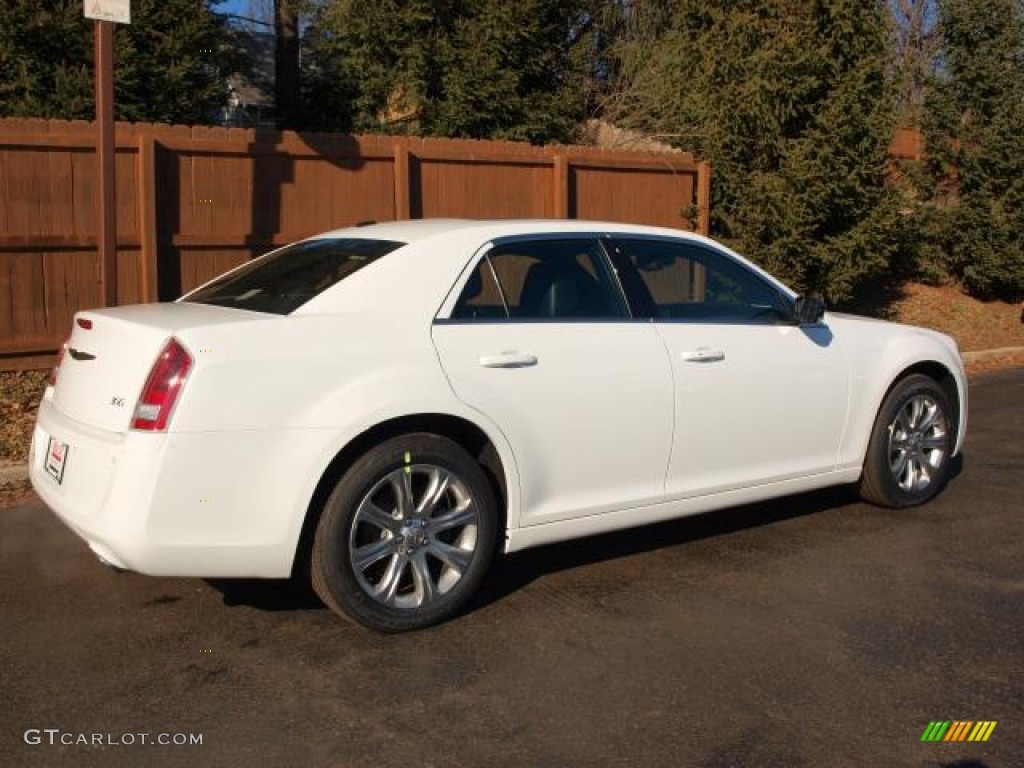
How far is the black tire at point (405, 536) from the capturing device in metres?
4.12

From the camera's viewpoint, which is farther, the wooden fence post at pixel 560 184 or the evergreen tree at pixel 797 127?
the evergreen tree at pixel 797 127

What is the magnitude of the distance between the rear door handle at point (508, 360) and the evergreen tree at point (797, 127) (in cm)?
757

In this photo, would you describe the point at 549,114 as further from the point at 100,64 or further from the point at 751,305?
the point at 751,305

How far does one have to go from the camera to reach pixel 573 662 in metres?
4.07

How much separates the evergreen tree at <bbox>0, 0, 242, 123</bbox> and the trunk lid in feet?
25.1

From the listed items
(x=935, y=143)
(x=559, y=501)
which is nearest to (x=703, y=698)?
(x=559, y=501)

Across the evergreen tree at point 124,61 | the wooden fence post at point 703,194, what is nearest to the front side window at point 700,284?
the wooden fence post at point 703,194

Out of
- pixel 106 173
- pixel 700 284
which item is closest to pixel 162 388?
pixel 700 284

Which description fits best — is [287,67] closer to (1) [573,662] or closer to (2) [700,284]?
(2) [700,284]

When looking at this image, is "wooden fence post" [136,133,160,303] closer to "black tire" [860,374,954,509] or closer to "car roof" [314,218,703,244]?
"car roof" [314,218,703,244]

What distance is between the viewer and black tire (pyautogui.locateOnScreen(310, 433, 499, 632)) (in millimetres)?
4125

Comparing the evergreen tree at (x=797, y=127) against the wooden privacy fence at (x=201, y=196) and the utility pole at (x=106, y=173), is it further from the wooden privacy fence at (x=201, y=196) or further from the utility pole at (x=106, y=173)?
the utility pole at (x=106, y=173)

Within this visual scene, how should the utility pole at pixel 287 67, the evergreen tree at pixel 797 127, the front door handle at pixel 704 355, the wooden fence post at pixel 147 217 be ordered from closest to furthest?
the front door handle at pixel 704 355 < the wooden fence post at pixel 147 217 < the evergreen tree at pixel 797 127 < the utility pole at pixel 287 67

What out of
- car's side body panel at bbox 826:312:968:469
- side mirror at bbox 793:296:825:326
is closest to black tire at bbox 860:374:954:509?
car's side body panel at bbox 826:312:968:469
